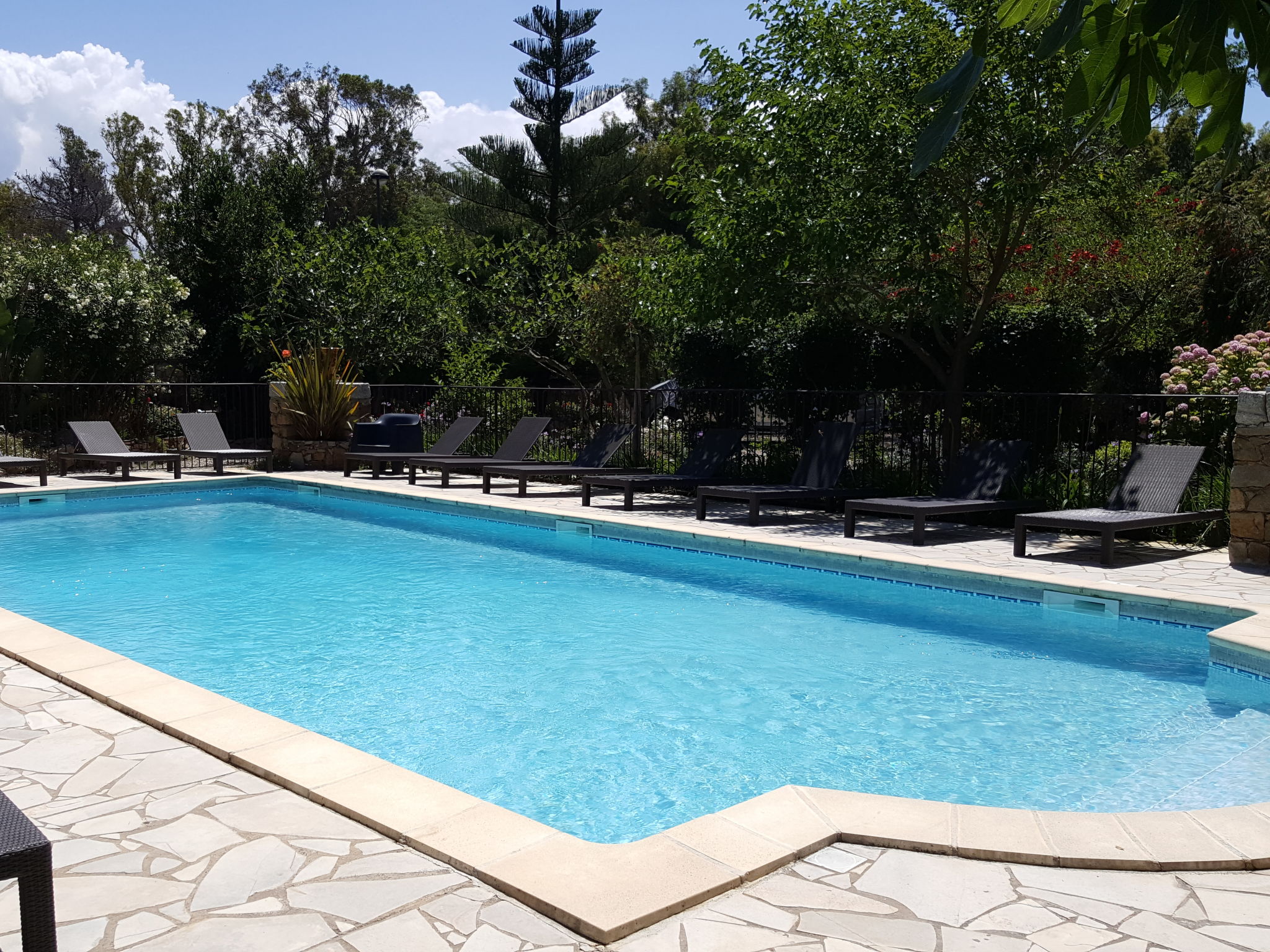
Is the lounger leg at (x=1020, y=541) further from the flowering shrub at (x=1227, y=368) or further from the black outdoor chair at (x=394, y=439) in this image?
the black outdoor chair at (x=394, y=439)

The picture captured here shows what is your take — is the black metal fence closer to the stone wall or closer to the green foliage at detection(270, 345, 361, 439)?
the green foliage at detection(270, 345, 361, 439)

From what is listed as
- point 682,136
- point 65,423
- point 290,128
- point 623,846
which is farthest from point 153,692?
point 290,128

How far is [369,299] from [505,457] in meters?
7.82

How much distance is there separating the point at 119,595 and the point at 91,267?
13190 mm

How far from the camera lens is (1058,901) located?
2752 millimetres

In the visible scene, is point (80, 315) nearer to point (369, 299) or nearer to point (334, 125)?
point (369, 299)

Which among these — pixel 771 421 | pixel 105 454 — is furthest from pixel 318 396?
pixel 771 421

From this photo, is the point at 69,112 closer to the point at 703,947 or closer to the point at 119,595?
the point at 119,595

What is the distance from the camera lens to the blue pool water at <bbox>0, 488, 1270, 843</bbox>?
14.4 feet

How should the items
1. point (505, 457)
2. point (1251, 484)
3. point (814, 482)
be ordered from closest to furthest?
point (1251, 484), point (814, 482), point (505, 457)

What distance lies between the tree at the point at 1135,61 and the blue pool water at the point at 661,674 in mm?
3064

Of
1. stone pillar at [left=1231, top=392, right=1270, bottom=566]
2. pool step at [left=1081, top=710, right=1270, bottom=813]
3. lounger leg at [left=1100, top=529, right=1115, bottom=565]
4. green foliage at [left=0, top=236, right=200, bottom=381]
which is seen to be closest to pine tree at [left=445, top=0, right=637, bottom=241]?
green foliage at [left=0, top=236, right=200, bottom=381]

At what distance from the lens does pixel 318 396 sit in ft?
53.5

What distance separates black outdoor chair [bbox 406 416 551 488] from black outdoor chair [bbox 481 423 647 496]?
0.46 meters
